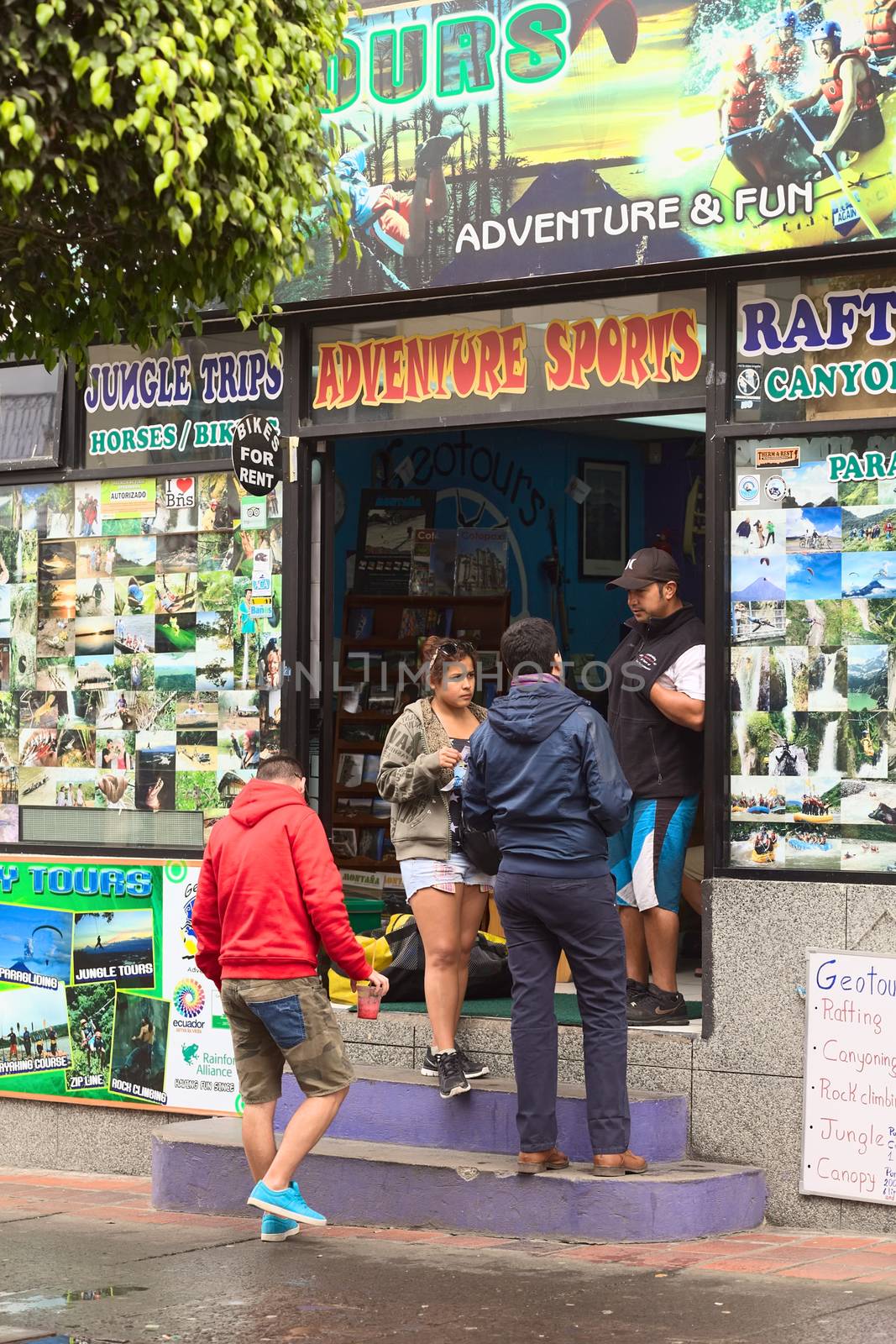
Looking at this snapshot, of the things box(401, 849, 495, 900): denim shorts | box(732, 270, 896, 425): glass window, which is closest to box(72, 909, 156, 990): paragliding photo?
box(401, 849, 495, 900): denim shorts

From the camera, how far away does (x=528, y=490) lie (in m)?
11.7

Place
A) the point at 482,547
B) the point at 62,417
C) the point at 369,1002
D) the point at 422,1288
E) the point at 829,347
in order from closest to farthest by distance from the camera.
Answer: the point at 422,1288, the point at 369,1002, the point at 829,347, the point at 62,417, the point at 482,547

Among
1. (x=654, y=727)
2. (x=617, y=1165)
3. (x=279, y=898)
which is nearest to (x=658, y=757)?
(x=654, y=727)

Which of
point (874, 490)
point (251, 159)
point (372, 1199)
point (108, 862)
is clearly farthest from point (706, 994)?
point (251, 159)

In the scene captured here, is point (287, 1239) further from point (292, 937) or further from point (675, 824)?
point (675, 824)

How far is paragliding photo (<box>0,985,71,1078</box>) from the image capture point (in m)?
9.59

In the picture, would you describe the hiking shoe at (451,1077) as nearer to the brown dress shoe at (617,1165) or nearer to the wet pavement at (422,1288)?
the wet pavement at (422,1288)

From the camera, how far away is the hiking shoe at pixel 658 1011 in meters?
8.15

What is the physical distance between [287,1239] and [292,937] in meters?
1.26

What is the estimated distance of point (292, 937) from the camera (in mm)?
7129

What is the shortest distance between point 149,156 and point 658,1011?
428 centimetres

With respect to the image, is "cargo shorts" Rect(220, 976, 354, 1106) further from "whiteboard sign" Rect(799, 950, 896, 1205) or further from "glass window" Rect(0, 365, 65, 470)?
"glass window" Rect(0, 365, 65, 470)

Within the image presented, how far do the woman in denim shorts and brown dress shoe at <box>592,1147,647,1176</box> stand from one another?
2.53 feet

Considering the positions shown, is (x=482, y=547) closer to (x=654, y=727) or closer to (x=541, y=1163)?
(x=654, y=727)
